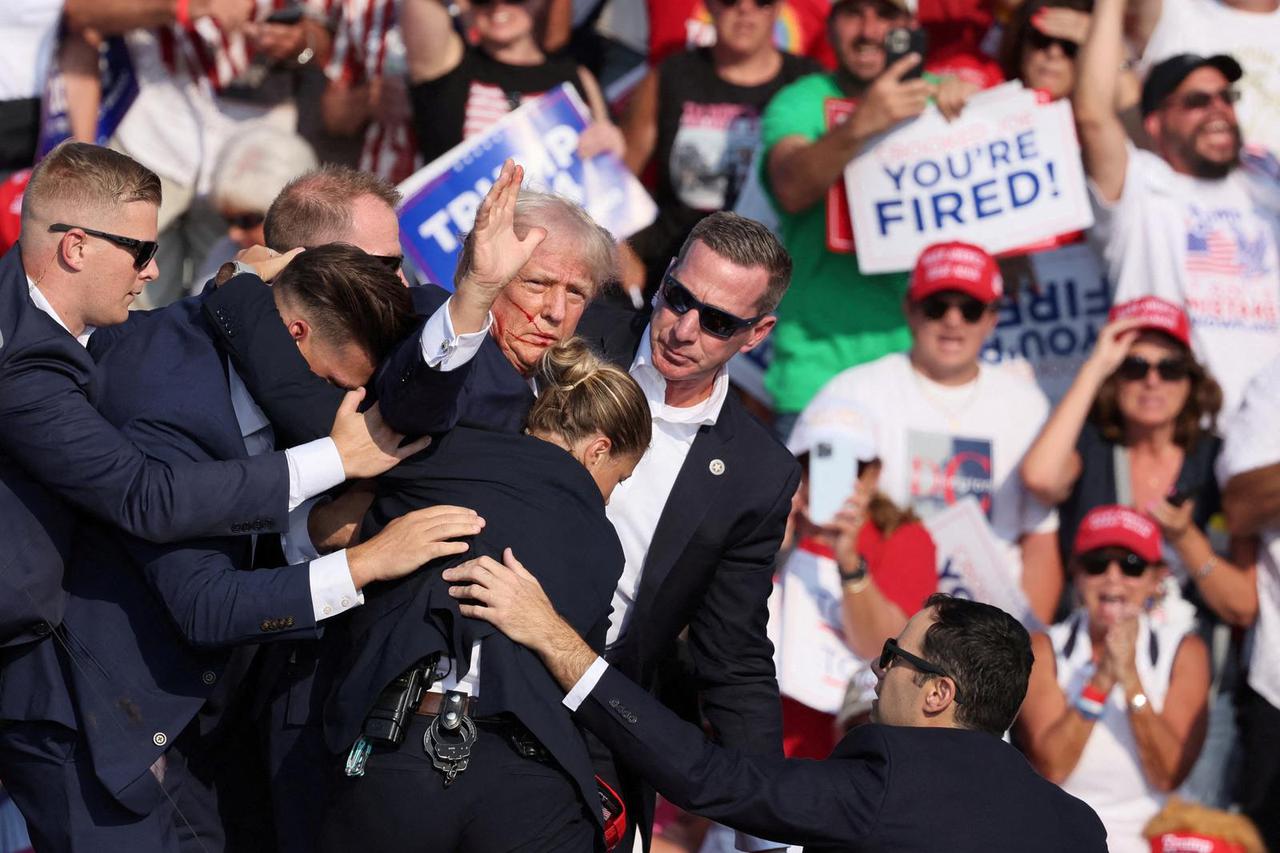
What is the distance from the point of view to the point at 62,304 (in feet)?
12.7

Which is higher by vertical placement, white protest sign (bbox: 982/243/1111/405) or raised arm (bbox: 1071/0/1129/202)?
raised arm (bbox: 1071/0/1129/202)

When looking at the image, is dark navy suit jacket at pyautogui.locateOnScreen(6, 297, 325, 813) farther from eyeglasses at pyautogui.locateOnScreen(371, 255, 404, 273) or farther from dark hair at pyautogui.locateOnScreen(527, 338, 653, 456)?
dark hair at pyautogui.locateOnScreen(527, 338, 653, 456)

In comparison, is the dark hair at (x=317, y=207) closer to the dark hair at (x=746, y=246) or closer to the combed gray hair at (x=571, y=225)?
the combed gray hair at (x=571, y=225)

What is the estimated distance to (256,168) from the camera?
6664 mm

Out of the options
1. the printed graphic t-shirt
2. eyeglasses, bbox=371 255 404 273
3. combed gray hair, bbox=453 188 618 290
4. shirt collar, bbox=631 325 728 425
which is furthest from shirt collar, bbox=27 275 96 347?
the printed graphic t-shirt

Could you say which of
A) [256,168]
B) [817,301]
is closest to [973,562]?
[817,301]

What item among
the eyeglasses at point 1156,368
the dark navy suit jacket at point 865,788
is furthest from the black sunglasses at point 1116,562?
the dark navy suit jacket at point 865,788

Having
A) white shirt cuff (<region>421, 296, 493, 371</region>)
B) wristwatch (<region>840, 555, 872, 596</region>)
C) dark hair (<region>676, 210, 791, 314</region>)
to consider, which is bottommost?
wristwatch (<region>840, 555, 872, 596</region>)

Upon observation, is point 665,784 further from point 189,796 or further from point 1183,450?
point 1183,450

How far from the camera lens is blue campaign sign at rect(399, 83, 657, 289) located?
645 cm

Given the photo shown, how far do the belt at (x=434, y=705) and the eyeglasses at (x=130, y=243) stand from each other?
1.14 meters

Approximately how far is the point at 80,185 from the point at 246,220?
9.24ft

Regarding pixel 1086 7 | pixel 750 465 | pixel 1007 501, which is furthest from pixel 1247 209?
pixel 750 465

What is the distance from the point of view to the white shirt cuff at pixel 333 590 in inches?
144
